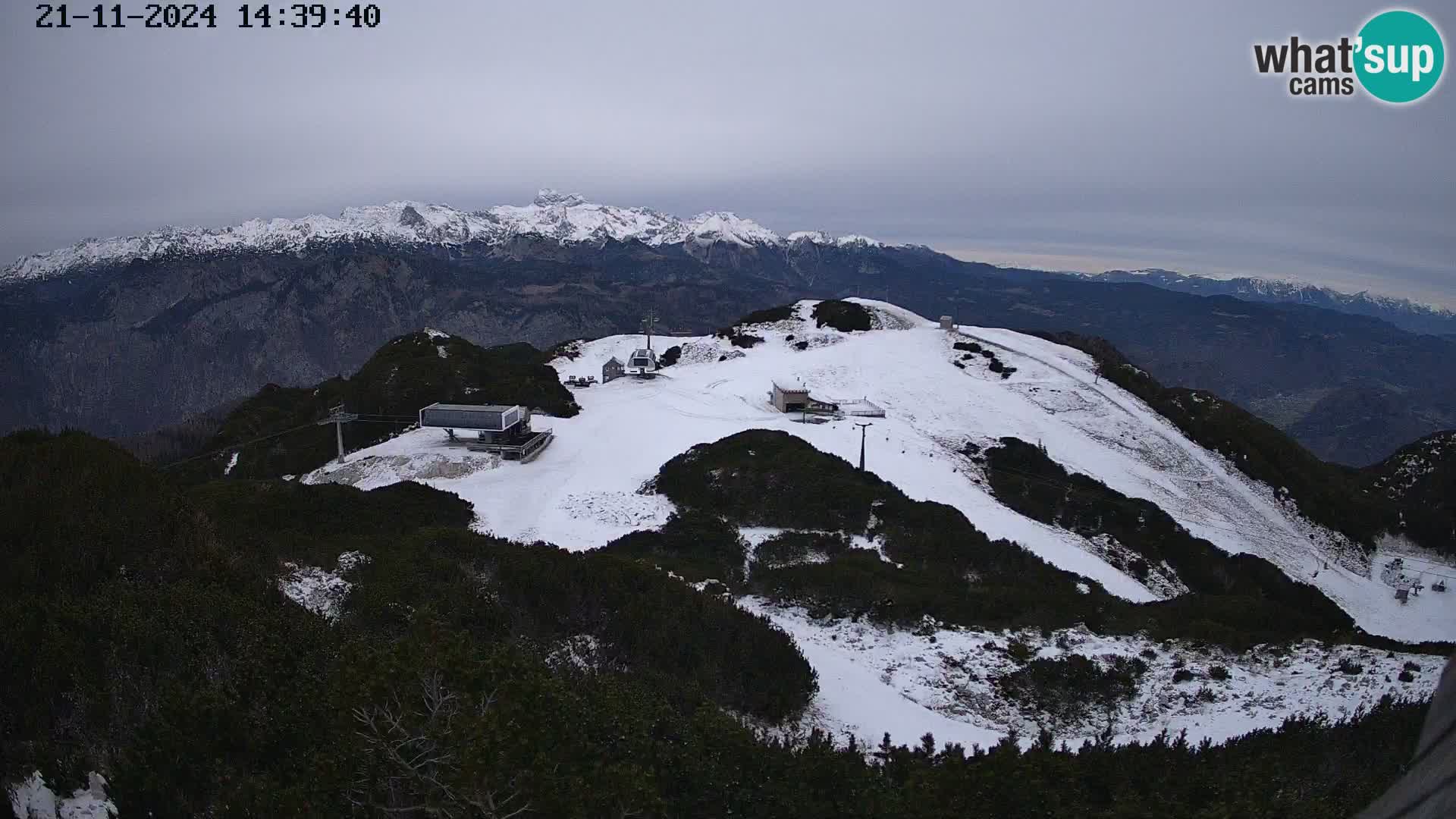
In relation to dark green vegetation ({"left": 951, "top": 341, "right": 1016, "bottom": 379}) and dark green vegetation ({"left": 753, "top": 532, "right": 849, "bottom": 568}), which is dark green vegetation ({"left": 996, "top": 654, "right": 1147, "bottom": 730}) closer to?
dark green vegetation ({"left": 753, "top": 532, "right": 849, "bottom": 568})

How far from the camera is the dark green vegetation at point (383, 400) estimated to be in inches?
1357

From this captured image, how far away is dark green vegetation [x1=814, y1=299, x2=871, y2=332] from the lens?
64.9 meters

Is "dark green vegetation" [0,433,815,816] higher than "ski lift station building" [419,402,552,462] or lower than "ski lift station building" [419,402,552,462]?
higher

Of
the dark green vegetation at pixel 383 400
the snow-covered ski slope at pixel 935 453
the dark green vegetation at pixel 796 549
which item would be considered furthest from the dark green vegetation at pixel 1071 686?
the dark green vegetation at pixel 383 400

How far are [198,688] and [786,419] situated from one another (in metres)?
30.9

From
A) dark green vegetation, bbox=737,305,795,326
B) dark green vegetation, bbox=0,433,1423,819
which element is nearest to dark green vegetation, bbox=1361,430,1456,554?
dark green vegetation, bbox=0,433,1423,819

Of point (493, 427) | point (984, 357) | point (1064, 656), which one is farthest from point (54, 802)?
point (984, 357)

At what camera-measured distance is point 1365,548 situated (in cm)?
3350

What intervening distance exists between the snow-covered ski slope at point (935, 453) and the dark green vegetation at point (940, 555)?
1950 millimetres

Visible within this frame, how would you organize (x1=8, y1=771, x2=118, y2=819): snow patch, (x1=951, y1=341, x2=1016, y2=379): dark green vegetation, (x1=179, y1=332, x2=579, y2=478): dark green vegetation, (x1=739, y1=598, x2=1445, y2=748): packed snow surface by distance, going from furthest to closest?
(x1=951, y1=341, x2=1016, y2=379): dark green vegetation, (x1=179, y1=332, x2=579, y2=478): dark green vegetation, (x1=739, y1=598, x2=1445, y2=748): packed snow surface, (x1=8, y1=771, x2=118, y2=819): snow patch

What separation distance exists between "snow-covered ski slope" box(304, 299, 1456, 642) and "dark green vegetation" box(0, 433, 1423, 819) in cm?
1000

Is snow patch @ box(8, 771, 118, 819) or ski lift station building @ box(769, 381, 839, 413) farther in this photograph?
ski lift station building @ box(769, 381, 839, 413)

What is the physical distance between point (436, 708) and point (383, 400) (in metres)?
37.8

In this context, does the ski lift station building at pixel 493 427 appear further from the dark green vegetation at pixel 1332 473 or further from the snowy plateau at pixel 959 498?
the dark green vegetation at pixel 1332 473
